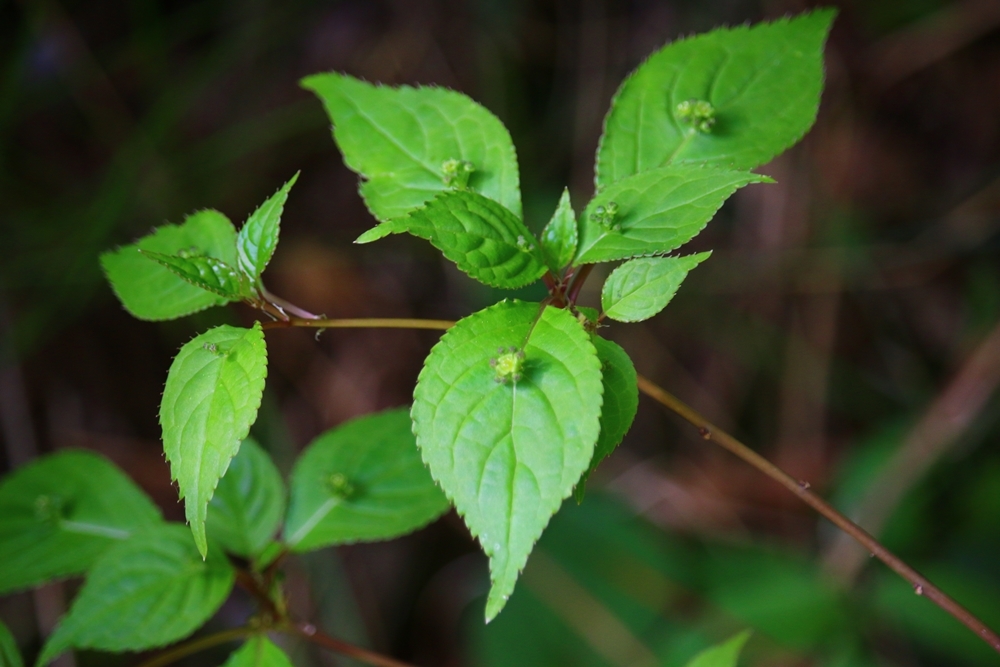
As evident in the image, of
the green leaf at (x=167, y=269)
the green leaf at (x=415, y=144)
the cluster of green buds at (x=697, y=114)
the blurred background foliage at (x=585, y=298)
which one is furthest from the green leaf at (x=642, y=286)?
the blurred background foliage at (x=585, y=298)

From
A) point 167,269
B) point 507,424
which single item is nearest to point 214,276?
point 167,269

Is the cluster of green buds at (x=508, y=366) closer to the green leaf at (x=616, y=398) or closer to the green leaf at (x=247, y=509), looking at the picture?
the green leaf at (x=616, y=398)

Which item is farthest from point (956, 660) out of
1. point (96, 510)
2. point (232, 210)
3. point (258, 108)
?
point (258, 108)

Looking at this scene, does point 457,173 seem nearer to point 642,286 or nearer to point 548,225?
point 548,225

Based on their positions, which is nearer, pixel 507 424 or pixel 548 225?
pixel 507 424

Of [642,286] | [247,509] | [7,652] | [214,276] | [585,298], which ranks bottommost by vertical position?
[585,298]

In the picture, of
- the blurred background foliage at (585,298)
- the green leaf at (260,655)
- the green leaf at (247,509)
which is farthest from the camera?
the blurred background foliage at (585,298)
